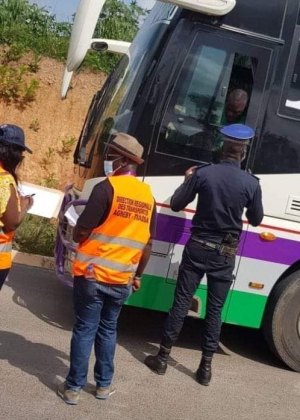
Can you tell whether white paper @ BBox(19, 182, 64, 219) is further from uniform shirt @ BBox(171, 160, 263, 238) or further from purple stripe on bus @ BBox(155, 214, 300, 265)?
uniform shirt @ BBox(171, 160, 263, 238)

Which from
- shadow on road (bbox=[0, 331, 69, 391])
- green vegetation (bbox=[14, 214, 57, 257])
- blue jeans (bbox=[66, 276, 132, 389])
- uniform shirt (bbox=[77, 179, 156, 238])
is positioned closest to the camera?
uniform shirt (bbox=[77, 179, 156, 238])

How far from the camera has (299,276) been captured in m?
5.73

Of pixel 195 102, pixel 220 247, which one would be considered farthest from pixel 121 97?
pixel 220 247

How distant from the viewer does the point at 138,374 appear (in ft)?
17.3

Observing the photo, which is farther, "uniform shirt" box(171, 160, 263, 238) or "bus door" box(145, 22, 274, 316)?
"bus door" box(145, 22, 274, 316)

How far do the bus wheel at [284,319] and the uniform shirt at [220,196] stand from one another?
92 cm

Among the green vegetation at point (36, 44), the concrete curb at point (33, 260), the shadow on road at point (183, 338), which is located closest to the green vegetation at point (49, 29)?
the green vegetation at point (36, 44)

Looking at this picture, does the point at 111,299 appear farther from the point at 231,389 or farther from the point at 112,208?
the point at 231,389

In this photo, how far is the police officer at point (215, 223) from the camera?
5.01 metres

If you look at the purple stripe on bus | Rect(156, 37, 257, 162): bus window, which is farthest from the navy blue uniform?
Rect(156, 37, 257, 162): bus window

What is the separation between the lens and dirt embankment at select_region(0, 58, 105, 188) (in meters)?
14.0

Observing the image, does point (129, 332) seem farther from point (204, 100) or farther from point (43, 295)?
point (204, 100)

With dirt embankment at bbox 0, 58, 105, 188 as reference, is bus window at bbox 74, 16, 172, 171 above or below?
above

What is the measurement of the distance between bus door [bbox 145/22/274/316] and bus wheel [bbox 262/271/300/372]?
0.97 m
